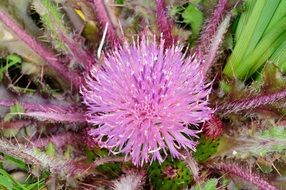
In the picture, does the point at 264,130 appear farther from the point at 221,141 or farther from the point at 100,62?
the point at 100,62

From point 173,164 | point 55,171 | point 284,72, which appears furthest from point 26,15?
point 284,72

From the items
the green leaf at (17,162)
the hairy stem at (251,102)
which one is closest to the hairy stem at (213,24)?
the hairy stem at (251,102)

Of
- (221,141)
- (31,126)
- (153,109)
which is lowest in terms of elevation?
(31,126)

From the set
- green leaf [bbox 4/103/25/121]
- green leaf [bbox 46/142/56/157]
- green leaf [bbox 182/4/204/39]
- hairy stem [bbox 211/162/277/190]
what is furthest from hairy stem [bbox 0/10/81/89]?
hairy stem [bbox 211/162/277/190]

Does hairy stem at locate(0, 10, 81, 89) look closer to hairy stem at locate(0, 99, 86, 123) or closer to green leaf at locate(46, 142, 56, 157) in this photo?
hairy stem at locate(0, 99, 86, 123)

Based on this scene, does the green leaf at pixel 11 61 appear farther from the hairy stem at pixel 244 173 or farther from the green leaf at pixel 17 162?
the hairy stem at pixel 244 173

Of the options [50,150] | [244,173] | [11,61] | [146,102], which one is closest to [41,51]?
[11,61]
